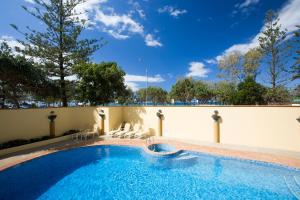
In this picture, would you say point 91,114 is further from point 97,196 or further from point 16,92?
point 97,196

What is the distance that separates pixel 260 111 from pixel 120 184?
7221 millimetres

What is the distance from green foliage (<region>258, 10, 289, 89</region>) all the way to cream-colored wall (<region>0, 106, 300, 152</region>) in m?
17.7

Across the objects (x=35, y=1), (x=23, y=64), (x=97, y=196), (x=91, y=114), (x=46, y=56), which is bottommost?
(x=97, y=196)

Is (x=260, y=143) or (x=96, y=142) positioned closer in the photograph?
(x=260, y=143)

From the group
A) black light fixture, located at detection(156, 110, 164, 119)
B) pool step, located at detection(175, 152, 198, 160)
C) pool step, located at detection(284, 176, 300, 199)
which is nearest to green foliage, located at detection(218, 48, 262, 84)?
black light fixture, located at detection(156, 110, 164, 119)

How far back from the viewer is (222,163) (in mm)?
6844

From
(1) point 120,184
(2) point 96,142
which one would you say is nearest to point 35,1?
(2) point 96,142

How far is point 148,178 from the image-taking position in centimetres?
598

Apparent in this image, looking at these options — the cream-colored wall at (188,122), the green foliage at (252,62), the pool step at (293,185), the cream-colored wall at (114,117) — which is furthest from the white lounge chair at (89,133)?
the green foliage at (252,62)

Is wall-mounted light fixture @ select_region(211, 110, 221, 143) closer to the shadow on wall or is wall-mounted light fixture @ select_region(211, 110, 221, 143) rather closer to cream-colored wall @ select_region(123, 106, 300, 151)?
cream-colored wall @ select_region(123, 106, 300, 151)

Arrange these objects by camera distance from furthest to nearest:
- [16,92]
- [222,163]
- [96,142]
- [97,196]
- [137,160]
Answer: [16,92] < [96,142] < [137,160] < [222,163] < [97,196]

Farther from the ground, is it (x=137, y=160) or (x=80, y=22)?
(x=80, y=22)

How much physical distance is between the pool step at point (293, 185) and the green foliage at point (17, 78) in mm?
14178

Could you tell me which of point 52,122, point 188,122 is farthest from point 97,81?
point 188,122
